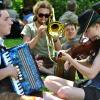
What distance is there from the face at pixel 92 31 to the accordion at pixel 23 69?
687 millimetres

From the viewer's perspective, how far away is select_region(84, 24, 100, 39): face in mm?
4957

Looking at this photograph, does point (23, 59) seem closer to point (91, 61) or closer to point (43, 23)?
point (91, 61)

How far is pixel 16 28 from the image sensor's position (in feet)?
39.0

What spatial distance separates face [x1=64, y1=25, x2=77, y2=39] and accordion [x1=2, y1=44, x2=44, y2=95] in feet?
6.73

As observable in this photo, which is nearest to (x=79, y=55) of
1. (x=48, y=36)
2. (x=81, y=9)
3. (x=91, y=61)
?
(x=91, y=61)

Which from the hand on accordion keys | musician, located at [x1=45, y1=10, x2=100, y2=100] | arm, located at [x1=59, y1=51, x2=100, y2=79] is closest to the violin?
musician, located at [x1=45, y1=10, x2=100, y2=100]

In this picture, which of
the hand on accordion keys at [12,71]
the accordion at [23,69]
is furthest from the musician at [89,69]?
the hand on accordion keys at [12,71]

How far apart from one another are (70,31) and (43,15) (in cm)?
48

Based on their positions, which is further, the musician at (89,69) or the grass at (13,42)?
the grass at (13,42)

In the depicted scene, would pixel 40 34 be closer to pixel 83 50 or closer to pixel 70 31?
pixel 70 31

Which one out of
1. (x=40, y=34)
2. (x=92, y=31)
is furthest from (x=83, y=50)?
(x=40, y=34)

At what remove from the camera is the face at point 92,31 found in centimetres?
496

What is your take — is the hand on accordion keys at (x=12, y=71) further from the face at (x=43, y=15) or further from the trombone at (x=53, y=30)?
the face at (x=43, y=15)

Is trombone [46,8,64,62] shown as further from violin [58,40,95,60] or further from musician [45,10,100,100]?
musician [45,10,100,100]
